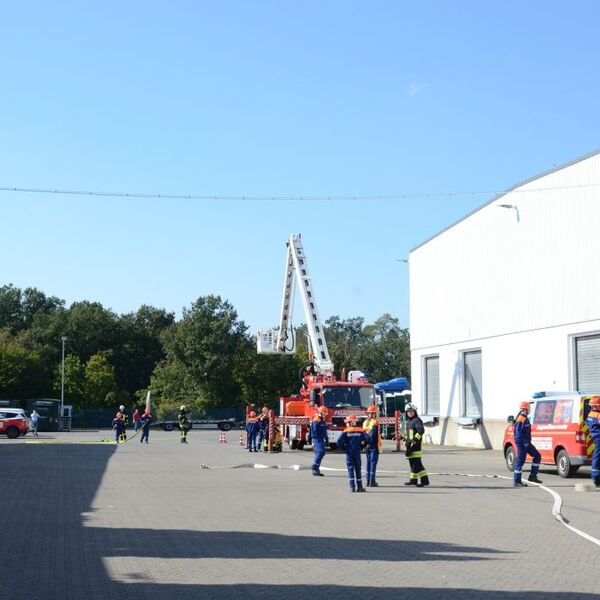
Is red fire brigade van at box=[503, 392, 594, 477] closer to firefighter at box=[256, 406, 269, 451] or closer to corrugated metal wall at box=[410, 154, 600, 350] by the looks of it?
corrugated metal wall at box=[410, 154, 600, 350]

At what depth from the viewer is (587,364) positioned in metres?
30.5

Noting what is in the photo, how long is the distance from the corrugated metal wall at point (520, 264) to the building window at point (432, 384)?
0.86m

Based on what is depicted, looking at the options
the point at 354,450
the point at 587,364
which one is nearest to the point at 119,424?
the point at 587,364

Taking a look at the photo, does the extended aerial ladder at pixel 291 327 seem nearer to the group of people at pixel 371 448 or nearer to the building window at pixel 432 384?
the building window at pixel 432 384

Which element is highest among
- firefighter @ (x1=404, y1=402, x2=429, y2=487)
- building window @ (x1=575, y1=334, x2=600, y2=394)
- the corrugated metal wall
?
the corrugated metal wall

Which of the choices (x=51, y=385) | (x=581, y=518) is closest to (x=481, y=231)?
(x=581, y=518)

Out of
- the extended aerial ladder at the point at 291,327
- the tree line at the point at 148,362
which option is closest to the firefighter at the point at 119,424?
the extended aerial ladder at the point at 291,327

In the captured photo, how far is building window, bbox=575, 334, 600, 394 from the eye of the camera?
29.8 meters

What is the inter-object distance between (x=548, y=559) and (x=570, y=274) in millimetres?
22471

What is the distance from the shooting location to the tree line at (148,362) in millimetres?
87500

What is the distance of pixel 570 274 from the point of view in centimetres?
3109

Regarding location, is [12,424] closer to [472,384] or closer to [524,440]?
[472,384]

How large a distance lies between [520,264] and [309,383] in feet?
31.0

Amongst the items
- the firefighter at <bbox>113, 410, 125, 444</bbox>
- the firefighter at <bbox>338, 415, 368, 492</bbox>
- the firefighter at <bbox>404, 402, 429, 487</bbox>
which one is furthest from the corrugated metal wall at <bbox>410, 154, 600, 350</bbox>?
the firefighter at <bbox>113, 410, 125, 444</bbox>
